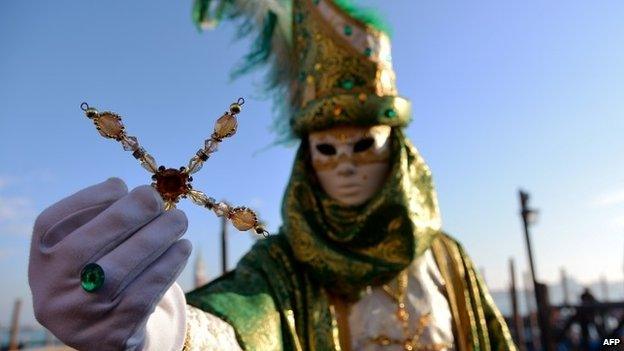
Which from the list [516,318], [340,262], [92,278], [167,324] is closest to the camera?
[92,278]

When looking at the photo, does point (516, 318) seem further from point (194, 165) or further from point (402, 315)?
point (194, 165)

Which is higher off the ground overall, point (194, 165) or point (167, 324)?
point (194, 165)

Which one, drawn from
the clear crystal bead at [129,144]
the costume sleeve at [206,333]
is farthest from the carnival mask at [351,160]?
the clear crystal bead at [129,144]

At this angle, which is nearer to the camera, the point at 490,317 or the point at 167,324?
the point at 167,324

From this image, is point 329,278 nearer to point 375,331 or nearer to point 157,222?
point 375,331

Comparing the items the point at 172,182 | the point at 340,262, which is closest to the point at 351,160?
the point at 340,262

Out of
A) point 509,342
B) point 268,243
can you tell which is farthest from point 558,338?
point 268,243

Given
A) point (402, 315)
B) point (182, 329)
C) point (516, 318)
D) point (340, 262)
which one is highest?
point (516, 318)

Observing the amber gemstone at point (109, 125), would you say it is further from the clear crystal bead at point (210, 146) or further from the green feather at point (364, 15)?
the green feather at point (364, 15)
